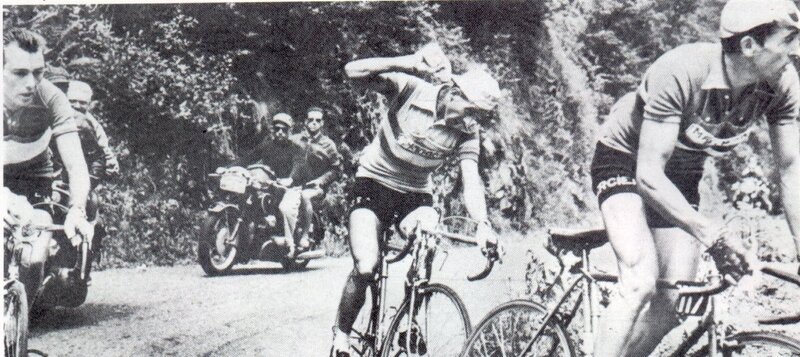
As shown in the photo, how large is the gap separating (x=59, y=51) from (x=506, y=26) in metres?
1.86

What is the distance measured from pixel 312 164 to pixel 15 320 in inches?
53.2

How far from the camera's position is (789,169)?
297cm

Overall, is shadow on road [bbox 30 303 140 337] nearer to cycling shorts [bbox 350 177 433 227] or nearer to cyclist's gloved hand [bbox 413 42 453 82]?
cycling shorts [bbox 350 177 433 227]

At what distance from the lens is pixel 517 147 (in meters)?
3.53

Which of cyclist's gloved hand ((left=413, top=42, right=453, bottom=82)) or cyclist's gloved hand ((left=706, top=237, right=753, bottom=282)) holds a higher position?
cyclist's gloved hand ((left=413, top=42, right=453, bottom=82))

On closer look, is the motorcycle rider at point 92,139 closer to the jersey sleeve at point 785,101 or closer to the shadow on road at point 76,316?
the shadow on road at point 76,316

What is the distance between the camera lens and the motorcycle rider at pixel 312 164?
11.6ft

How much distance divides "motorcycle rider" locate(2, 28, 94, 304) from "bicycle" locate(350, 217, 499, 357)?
1276 mm

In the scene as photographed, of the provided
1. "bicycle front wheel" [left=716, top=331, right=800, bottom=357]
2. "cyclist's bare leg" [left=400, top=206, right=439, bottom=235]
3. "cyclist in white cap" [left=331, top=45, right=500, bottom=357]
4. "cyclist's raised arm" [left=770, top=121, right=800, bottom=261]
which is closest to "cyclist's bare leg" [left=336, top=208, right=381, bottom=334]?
"cyclist in white cap" [left=331, top=45, right=500, bottom=357]

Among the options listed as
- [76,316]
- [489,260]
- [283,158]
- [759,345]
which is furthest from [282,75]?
[759,345]

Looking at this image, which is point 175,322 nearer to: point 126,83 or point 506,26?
point 126,83

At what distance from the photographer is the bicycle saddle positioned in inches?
115

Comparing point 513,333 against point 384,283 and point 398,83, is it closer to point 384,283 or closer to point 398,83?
point 384,283

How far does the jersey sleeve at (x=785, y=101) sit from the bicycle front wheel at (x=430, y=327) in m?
1.26
